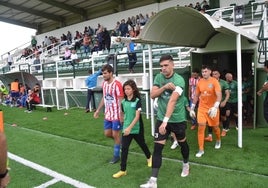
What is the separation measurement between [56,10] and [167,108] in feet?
95.0

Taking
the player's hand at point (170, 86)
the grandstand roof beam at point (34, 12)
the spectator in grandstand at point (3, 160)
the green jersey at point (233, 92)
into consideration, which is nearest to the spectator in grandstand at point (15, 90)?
the green jersey at point (233, 92)

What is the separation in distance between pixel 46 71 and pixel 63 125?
9725 mm

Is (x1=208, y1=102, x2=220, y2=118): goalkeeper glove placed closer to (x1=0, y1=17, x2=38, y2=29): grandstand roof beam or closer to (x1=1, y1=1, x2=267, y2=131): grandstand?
(x1=1, y1=1, x2=267, y2=131): grandstand

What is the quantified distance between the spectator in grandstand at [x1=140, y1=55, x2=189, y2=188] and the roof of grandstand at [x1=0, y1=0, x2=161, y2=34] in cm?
2051

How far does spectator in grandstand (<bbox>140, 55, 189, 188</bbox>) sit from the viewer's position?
4500mm

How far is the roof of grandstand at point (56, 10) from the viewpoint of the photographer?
1077 inches

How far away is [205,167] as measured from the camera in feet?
17.9

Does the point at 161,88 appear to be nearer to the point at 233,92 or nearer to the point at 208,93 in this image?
the point at 208,93

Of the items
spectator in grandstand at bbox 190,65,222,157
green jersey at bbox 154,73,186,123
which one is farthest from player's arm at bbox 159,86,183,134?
spectator in grandstand at bbox 190,65,222,157

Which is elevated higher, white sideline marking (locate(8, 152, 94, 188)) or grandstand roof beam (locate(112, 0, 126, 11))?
grandstand roof beam (locate(112, 0, 126, 11))

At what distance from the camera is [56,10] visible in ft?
102

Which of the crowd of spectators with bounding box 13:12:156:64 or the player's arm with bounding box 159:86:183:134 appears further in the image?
A: the crowd of spectators with bounding box 13:12:156:64

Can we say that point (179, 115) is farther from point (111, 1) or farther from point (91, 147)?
point (111, 1)

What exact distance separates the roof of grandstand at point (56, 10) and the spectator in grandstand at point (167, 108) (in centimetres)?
2051
